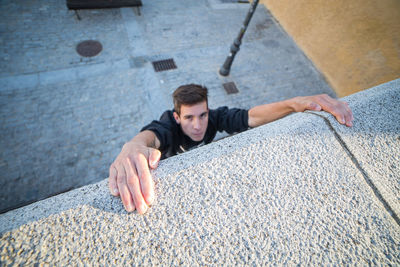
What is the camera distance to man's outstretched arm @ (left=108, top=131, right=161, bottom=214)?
2.90ft

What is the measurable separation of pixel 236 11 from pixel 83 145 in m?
8.09

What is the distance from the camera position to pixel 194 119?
2254 millimetres

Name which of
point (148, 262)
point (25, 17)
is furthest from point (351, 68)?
point (25, 17)

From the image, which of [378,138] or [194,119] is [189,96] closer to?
[194,119]

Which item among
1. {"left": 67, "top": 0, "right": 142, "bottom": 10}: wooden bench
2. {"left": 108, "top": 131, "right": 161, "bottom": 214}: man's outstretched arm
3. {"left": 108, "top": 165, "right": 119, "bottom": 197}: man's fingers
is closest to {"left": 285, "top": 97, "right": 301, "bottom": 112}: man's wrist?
{"left": 108, "top": 131, "right": 161, "bottom": 214}: man's outstretched arm

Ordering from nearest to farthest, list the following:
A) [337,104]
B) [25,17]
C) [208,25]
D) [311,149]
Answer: [311,149] < [337,104] < [25,17] < [208,25]

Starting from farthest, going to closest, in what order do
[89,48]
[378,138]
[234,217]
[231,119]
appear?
[89,48], [231,119], [378,138], [234,217]

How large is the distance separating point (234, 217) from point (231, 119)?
5.41 ft

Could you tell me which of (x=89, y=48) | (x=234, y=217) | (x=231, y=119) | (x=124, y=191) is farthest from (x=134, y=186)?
(x=89, y=48)

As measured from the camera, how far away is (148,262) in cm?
75

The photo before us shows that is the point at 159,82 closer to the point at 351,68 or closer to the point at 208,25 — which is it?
the point at 208,25

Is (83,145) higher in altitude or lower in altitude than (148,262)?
lower

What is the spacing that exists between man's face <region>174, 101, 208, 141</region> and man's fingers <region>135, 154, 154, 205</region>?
1230mm

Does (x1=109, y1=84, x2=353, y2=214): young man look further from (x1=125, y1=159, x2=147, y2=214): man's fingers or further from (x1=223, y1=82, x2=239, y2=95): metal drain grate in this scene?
(x1=223, y1=82, x2=239, y2=95): metal drain grate
